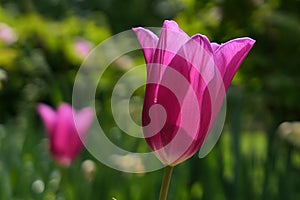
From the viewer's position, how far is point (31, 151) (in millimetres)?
1413

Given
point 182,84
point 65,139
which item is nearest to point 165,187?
point 182,84

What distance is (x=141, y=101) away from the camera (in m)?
2.07

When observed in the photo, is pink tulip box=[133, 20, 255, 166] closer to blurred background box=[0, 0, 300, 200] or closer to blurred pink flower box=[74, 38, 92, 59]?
blurred background box=[0, 0, 300, 200]

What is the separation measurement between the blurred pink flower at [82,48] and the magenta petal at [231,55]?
1.97m

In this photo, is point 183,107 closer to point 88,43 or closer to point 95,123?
point 95,123

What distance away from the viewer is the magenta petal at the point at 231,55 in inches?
21.8

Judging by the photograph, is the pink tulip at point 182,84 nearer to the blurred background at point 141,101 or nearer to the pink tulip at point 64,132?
the blurred background at point 141,101

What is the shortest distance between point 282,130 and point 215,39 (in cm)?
71

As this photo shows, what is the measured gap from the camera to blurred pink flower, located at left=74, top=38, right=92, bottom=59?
2542 mm

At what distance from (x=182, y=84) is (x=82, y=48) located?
6.71 feet

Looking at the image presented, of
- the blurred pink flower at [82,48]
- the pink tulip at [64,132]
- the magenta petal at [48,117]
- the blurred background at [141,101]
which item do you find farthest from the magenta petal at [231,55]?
the blurred pink flower at [82,48]

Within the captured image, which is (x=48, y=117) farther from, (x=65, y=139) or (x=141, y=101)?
(x=141, y=101)

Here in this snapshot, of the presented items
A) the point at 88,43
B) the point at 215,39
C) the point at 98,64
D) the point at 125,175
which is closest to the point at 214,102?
the point at 125,175

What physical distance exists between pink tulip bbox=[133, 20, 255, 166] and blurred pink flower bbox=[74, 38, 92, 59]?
76.9 inches
